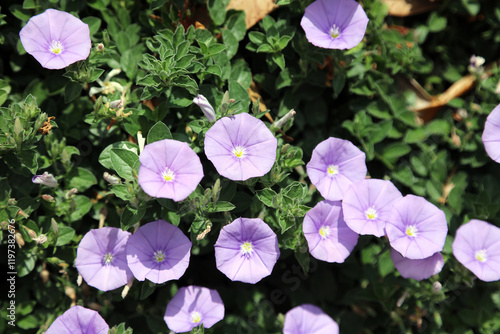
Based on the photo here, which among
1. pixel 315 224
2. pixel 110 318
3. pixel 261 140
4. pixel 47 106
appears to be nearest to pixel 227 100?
pixel 261 140

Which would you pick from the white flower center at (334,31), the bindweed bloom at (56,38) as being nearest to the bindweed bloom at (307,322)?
the white flower center at (334,31)

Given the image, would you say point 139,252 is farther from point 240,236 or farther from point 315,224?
point 315,224

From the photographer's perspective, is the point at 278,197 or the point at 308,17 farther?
the point at 308,17

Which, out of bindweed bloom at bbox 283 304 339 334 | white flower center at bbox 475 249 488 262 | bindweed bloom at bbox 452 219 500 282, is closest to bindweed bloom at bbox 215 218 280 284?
bindweed bloom at bbox 283 304 339 334

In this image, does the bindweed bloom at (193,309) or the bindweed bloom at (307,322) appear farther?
the bindweed bloom at (307,322)

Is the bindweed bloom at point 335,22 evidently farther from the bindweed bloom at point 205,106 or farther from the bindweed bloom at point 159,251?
the bindweed bloom at point 159,251
